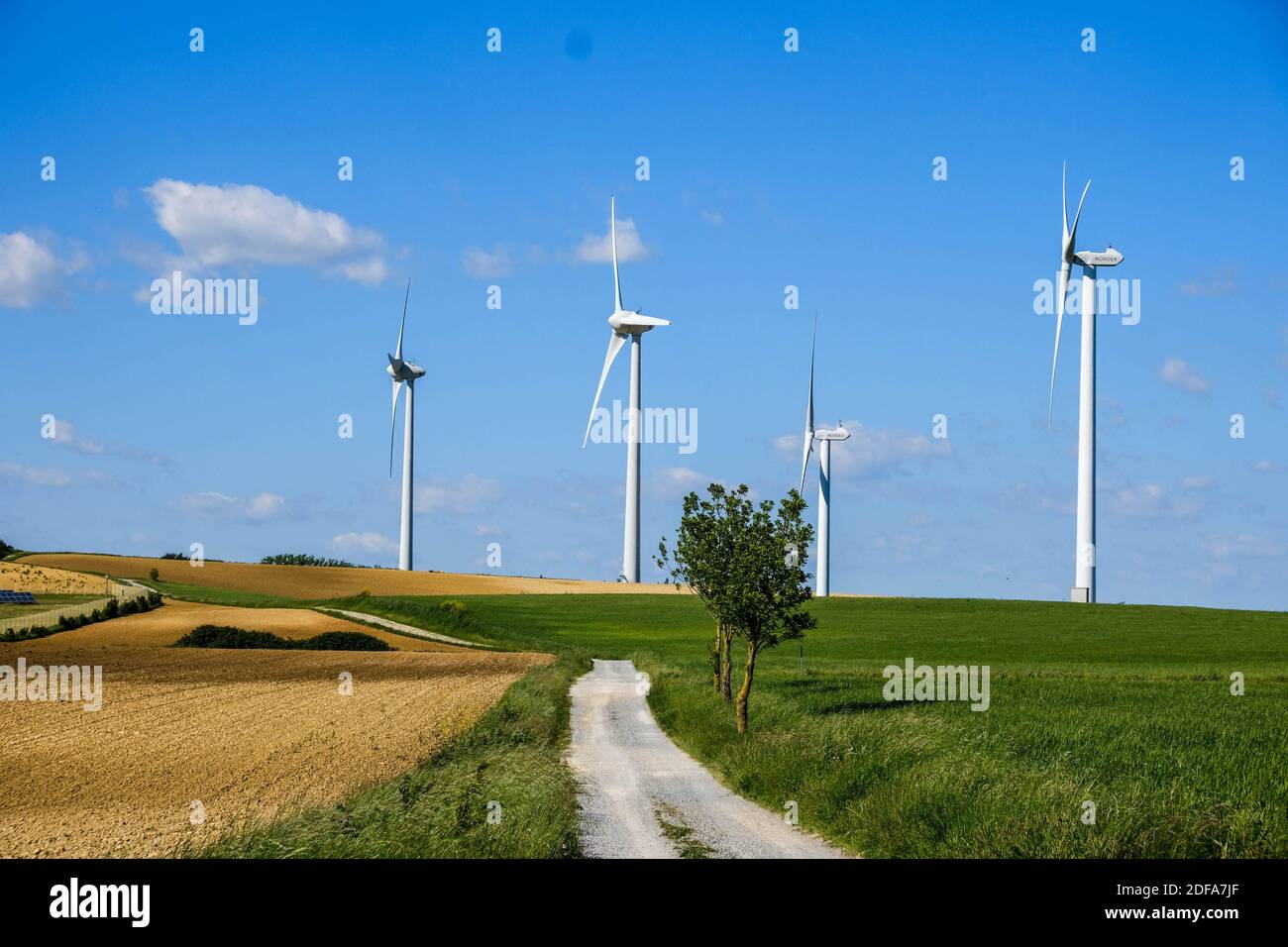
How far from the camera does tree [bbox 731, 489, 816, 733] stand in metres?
37.2

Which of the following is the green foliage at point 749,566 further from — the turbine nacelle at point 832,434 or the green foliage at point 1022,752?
the turbine nacelle at point 832,434

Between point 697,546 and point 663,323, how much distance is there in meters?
71.7

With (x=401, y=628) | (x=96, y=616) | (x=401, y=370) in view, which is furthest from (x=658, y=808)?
(x=401, y=370)

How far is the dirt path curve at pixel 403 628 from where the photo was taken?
95438 mm

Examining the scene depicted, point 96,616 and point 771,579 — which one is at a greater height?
point 771,579

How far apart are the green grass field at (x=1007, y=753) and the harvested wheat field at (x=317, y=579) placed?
211 feet

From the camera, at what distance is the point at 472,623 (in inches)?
4102

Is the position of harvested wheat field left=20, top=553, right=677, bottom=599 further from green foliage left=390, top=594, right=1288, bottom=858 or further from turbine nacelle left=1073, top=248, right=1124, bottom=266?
green foliage left=390, top=594, right=1288, bottom=858

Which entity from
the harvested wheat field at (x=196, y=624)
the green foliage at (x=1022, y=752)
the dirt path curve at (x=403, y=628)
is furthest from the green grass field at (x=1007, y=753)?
the harvested wheat field at (x=196, y=624)

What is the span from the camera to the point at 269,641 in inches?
3494

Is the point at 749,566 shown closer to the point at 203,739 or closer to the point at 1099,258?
the point at 203,739

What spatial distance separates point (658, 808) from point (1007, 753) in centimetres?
742
